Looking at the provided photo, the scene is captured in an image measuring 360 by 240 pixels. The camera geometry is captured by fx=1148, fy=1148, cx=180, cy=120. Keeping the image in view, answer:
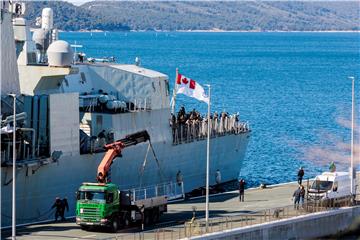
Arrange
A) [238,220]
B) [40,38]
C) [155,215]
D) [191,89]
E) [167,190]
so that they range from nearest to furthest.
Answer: [238,220], [155,215], [191,89], [40,38], [167,190]

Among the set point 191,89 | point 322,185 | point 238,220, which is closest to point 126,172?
point 191,89

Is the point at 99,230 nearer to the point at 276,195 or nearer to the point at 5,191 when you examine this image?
the point at 5,191

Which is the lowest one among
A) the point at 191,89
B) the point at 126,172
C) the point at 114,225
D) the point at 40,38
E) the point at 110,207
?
the point at 114,225

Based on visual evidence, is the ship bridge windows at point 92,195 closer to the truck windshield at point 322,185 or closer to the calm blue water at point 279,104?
the truck windshield at point 322,185

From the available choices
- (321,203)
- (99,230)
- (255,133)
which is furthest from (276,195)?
(255,133)

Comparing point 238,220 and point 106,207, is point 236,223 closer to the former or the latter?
point 238,220

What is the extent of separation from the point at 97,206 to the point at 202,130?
19.7 meters

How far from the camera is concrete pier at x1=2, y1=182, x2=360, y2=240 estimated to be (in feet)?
132

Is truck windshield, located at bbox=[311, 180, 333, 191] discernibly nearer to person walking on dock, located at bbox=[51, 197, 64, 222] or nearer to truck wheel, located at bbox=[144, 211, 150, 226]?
truck wheel, located at bbox=[144, 211, 150, 226]

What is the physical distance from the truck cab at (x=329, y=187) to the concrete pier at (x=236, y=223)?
3.51 feet

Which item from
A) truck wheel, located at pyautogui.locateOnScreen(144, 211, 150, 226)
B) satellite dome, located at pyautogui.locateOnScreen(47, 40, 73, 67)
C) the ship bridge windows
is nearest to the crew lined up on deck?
satellite dome, located at pyautogui.locateOnScreen(47, 40, 73, 67)

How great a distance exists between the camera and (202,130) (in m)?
60.3

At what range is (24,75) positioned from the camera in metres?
49.0

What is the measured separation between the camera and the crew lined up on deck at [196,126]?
190 ft
